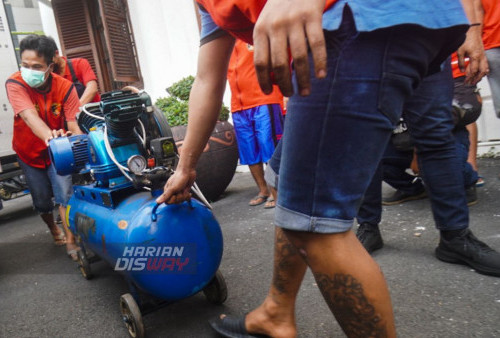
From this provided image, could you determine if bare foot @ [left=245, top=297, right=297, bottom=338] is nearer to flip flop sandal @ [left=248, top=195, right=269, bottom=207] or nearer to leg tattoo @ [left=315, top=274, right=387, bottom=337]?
leg tattoo @ [left=315, top=274, right=387, bottom=337]

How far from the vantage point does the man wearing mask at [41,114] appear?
3.09m

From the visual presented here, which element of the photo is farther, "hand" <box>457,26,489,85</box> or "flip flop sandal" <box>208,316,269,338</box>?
"hand" <box>457,26,489,85</box>

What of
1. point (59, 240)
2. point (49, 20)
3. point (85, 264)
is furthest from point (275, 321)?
point (49, 20)

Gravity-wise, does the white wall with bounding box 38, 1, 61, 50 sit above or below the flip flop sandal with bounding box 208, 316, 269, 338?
above

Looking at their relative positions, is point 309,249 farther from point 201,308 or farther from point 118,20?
point 118,20

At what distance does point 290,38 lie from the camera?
2.44ft

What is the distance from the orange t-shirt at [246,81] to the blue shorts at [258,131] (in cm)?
7

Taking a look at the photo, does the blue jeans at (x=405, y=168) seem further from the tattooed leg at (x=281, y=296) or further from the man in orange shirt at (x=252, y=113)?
the tattooed leg at (x=281, y=296)

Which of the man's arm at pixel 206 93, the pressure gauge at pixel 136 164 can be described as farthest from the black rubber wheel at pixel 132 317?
the man's arm at pixel 206 93

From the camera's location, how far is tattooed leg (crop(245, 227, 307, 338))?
136 cm

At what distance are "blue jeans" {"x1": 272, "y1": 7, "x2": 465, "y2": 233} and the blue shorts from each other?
118 inches

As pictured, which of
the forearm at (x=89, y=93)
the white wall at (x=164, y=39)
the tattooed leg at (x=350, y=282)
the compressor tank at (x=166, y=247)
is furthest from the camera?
the white wall at (x=164, y=39)

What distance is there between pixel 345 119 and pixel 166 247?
1138 mm

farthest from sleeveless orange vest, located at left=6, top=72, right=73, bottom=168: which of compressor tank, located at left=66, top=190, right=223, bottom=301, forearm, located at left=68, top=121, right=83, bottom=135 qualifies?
compressor tank, located at left=66, top=190, right=223, bottom=301
